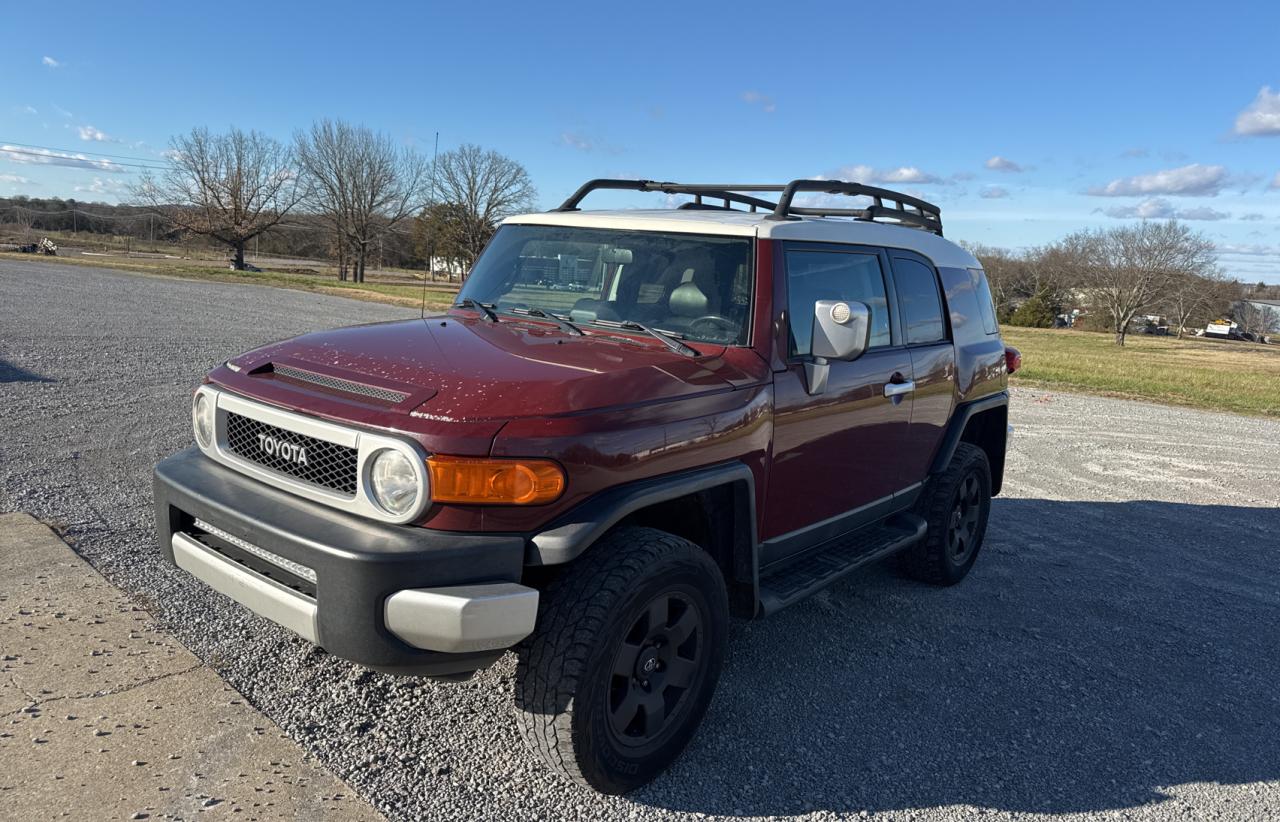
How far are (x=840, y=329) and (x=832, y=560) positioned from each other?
123 cm

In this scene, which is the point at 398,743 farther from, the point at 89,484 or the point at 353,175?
the point at 353,175

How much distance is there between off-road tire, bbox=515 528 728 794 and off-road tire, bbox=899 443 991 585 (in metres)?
2.35

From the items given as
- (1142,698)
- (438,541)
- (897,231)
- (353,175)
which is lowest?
(1142,698)

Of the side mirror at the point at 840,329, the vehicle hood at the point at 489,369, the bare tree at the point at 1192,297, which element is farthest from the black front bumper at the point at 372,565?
the bare tree at the point at 1192,297

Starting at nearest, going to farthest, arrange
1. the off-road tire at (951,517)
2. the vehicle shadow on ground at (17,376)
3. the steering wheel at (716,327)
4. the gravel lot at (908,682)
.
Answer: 1. the gravel lot at (908,682)
2. the steering wheel at (716,327)
3. the off-road tire at (951,517)
4. the vehicle shadow on ground at (17,376)

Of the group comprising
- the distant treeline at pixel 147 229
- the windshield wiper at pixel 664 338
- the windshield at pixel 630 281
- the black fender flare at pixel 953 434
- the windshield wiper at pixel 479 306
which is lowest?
the black fender flare at pixel 953 434

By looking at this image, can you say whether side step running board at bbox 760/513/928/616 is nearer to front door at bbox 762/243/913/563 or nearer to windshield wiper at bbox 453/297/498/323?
front door at bbox 762/243/913/563

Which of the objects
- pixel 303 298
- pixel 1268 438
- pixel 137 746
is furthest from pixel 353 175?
pixel 137 746

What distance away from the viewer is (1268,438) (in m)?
12.4

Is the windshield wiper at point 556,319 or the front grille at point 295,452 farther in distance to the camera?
the windshield wiper at point 556,319

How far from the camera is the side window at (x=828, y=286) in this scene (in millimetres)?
3760

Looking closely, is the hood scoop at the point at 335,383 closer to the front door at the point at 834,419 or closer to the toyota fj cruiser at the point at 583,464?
the toyota fj cruiser at the point at 583,464

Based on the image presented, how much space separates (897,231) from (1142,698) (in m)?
2.65

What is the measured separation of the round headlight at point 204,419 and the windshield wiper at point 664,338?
64.4 inches
